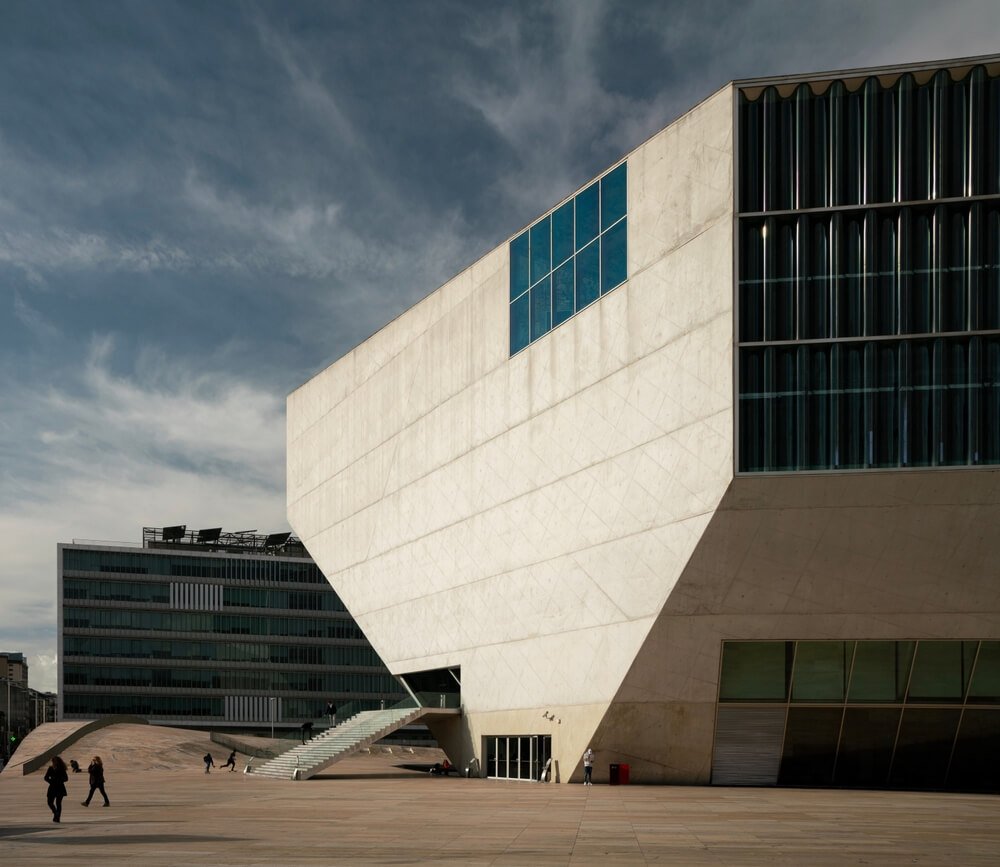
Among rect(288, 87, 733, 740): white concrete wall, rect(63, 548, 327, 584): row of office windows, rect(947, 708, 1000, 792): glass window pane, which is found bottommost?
rect(947, 708, 1000, 792): glass window pane

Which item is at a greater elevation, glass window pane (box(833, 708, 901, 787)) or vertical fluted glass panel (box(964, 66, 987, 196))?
vertical fluted glass panel (box(964, 66, 987, 196))

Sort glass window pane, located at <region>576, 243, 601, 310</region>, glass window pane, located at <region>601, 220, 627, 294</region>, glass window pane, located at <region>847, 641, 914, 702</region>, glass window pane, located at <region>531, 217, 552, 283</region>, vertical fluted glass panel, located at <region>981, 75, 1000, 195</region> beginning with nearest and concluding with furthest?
vertical fluted glass panel, located at <region>981, 75, 1000, 195</region> → glass window pane, located at <region>847, 641, 914, 702</region> → glass window pane, located at <region>601, 220, 627, 294</region> → glass window pane, located at <region>576, 243, 601, 310</region> → glass window pane, located at <region>531, 217, 552, 283</region>

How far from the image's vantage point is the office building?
113ft

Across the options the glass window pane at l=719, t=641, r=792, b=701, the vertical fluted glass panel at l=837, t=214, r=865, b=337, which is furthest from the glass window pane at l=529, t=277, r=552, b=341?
the glass window pane at l=719, t=641, r=792, b=701

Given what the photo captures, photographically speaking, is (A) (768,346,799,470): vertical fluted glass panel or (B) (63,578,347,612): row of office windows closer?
(A) (768,346,799,470): vertical fluted glass panel

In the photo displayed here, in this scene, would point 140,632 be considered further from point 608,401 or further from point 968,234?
point 968,234

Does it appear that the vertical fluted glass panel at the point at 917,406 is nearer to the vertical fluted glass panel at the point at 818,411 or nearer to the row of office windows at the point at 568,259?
the vertical fluted glass panel at the point at 818,411

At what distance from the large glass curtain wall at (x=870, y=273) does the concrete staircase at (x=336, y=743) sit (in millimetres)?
24256

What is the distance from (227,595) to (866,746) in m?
98.8

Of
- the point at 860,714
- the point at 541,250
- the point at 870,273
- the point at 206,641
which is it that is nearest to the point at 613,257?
the point at 541,250

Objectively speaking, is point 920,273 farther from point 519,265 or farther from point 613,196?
point 519,265

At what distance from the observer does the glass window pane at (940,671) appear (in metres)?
35.9

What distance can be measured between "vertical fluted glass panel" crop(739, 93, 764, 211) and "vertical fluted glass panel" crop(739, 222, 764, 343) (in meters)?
0.79

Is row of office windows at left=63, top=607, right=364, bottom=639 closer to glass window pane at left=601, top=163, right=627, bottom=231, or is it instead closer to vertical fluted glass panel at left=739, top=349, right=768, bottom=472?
glass window pane at left=601, top=163, right=627, bottom=231
